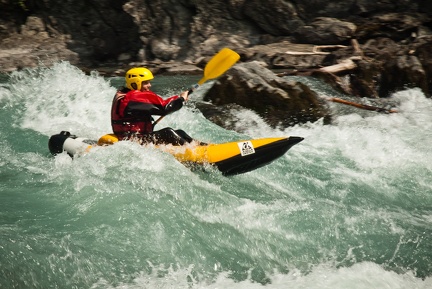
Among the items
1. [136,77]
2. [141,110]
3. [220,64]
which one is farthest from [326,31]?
[141,110]

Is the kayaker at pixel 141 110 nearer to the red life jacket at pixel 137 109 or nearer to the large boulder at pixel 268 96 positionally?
the red life jacket at pixel 137 109

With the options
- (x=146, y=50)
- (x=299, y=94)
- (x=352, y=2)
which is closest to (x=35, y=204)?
(x=299, y=94)

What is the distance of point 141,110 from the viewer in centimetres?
509

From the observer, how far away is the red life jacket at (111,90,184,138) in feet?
16.7

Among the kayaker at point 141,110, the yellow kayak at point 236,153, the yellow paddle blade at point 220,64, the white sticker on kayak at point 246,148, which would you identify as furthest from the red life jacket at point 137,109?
the yellow paddle blade at point 220,64

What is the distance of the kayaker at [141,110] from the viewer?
201 inches

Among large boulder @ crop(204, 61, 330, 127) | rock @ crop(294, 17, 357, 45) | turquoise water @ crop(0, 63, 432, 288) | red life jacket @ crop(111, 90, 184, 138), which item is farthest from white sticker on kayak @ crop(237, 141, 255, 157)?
rock @ crop(294, 17, 357, 45)

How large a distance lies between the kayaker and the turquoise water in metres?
0.21

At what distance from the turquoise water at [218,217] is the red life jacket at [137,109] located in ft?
0.88

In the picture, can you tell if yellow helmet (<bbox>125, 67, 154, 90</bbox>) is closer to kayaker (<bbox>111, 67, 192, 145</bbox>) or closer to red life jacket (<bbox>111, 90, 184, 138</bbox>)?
kayaker (<bbox>111, 67, 192, 145</bbox>)

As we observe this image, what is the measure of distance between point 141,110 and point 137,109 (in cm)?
4

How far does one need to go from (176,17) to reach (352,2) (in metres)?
5.13

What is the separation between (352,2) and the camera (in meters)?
13.5

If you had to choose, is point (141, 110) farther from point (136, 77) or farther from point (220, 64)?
point (220, 64)
